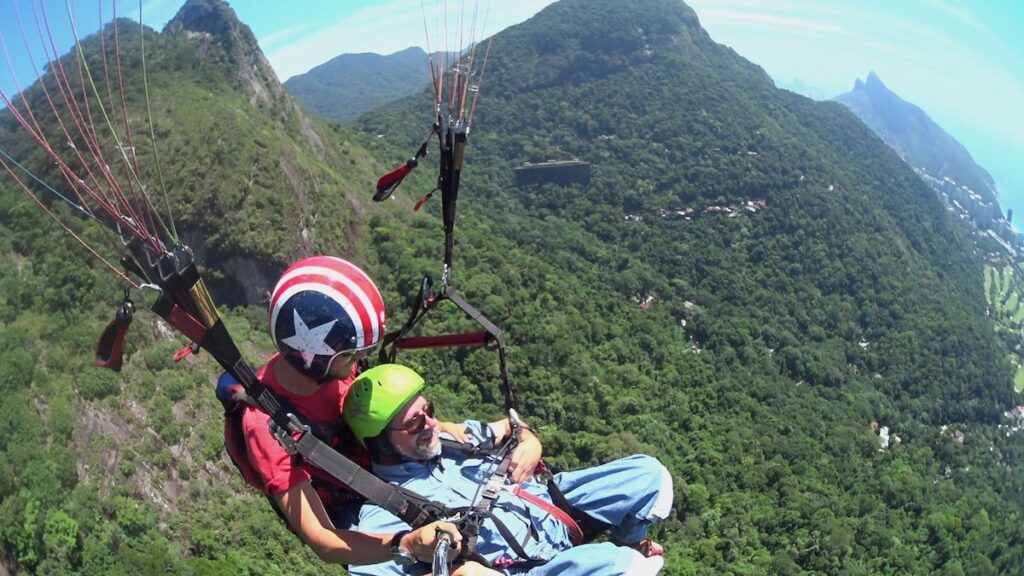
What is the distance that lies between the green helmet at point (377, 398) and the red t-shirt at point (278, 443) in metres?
0.17


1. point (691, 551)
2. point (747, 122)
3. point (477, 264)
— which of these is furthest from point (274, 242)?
point (747, 122)

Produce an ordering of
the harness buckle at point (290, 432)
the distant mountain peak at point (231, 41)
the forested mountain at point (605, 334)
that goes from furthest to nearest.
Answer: the distant mountain peak at point (231, 41), the forested mountain at point (605, 334), the harness buckle at point (290, 432)

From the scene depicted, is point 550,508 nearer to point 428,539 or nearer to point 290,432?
point 428,539

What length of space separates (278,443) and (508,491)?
141 cm

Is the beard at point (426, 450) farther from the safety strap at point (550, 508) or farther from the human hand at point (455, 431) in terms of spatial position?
the safety strap at point (550, 508)

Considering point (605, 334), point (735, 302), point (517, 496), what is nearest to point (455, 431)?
point (517, 496)

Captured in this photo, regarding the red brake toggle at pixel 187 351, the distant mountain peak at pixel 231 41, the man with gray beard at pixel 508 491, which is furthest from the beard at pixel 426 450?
the distant mountain peak at pixel 231 41

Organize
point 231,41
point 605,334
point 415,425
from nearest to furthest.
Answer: point 415,425 < point 605,334 < point 231,41

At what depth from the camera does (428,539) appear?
294 centimetres

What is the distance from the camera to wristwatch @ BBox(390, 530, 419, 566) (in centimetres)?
299

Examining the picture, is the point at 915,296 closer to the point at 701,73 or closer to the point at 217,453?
the point at 701,73

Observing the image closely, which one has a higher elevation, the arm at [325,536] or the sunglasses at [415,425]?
the sunglasses at [415,425]

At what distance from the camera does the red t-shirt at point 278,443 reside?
3.13 metres

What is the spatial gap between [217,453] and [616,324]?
32.5 meters
